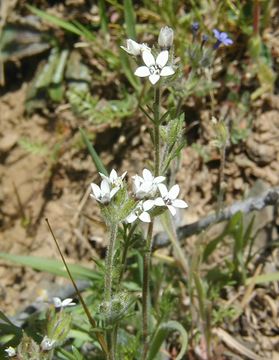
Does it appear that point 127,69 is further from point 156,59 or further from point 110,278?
point 110,278

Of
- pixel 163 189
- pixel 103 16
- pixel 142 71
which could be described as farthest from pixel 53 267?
pixel 103 16

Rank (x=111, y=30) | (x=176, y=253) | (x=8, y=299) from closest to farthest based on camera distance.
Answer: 1. (x=176, y=253)
2. (x=8, y=299)
3. (x=111, y=30)

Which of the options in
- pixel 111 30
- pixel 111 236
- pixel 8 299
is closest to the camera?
pixel 111 236

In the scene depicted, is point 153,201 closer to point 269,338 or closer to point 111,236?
point 111,236

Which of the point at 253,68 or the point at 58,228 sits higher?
the point at 253,68

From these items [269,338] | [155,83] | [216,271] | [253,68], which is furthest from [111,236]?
[253,68]

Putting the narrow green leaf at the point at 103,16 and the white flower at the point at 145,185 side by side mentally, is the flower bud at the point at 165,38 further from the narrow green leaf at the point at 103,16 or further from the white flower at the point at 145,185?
the narrow green leaf at the point at 103,16

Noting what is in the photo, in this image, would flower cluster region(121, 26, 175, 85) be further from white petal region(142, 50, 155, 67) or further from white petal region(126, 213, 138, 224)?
white petal region(126, 213, 138, 224)
